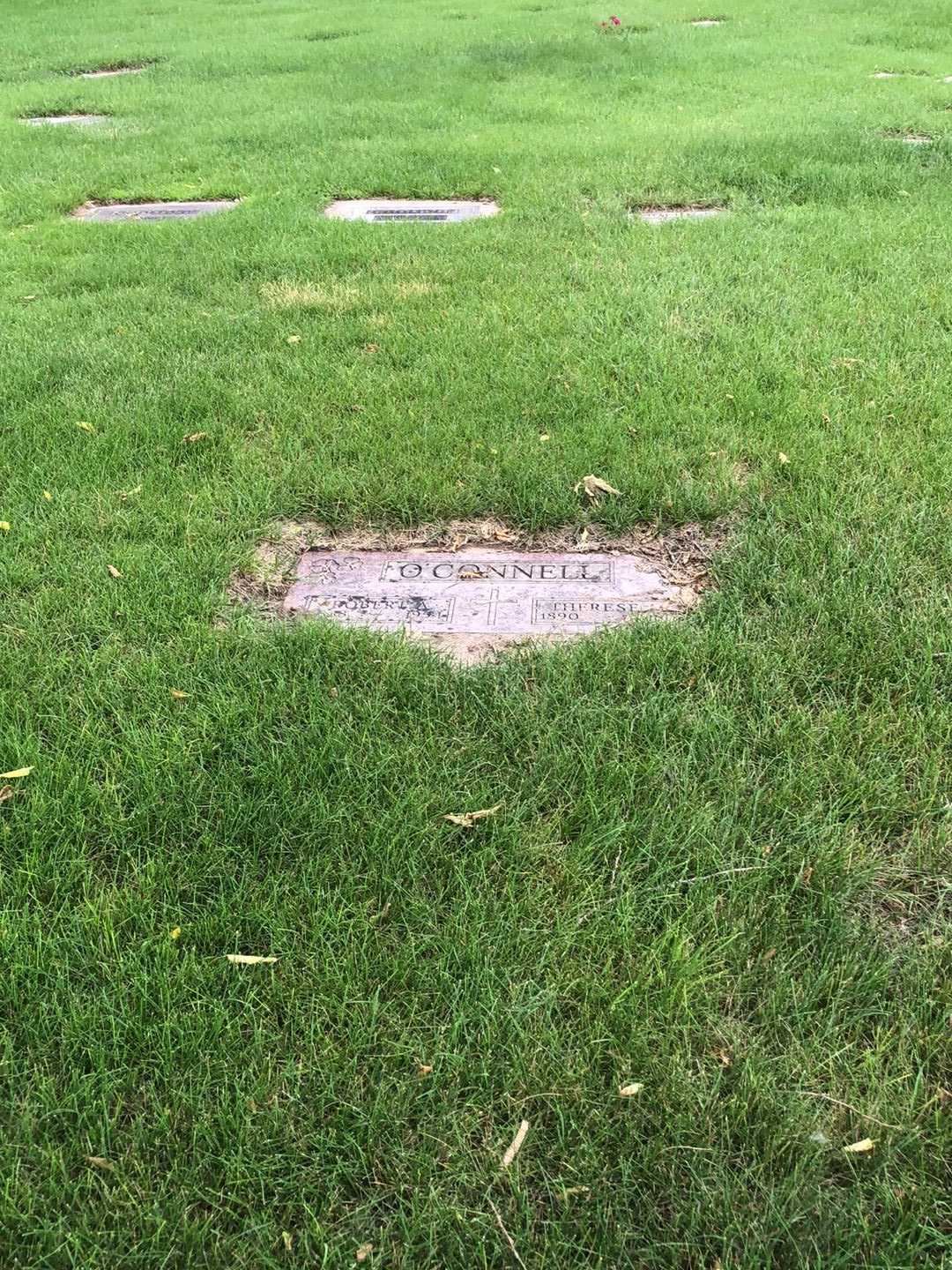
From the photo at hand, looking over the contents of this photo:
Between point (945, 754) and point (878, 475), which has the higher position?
point (878, 475)

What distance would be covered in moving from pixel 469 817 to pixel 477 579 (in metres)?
1.00

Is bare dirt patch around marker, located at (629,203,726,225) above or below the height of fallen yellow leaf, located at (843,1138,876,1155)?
above

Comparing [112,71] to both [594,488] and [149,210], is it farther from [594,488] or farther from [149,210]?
[594,488]

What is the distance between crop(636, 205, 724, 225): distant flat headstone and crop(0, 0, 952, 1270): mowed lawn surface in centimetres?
92

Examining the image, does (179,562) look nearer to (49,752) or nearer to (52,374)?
(49,752)

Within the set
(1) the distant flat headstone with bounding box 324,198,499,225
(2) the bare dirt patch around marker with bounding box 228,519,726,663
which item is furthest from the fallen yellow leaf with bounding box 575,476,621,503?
(1) the distant flat headstone with bounding box 324,198,499,225

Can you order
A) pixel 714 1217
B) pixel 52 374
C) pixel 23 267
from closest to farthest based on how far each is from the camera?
pixel 714 1217, pixel 52 374, pixel 23 267

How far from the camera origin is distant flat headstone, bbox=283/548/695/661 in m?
2.64

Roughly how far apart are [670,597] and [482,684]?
2.33ft

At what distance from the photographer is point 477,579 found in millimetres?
2842

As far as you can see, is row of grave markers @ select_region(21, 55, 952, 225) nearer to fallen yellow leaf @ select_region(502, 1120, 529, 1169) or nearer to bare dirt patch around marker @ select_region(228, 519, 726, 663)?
bare dirt patch around marker @ select_region(228, 519, 726, 663)

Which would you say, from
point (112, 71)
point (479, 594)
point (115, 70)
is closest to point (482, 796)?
point (479, 594)

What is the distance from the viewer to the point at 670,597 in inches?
108

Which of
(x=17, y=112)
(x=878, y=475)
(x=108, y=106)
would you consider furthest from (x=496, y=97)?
(x=878, y=475)
